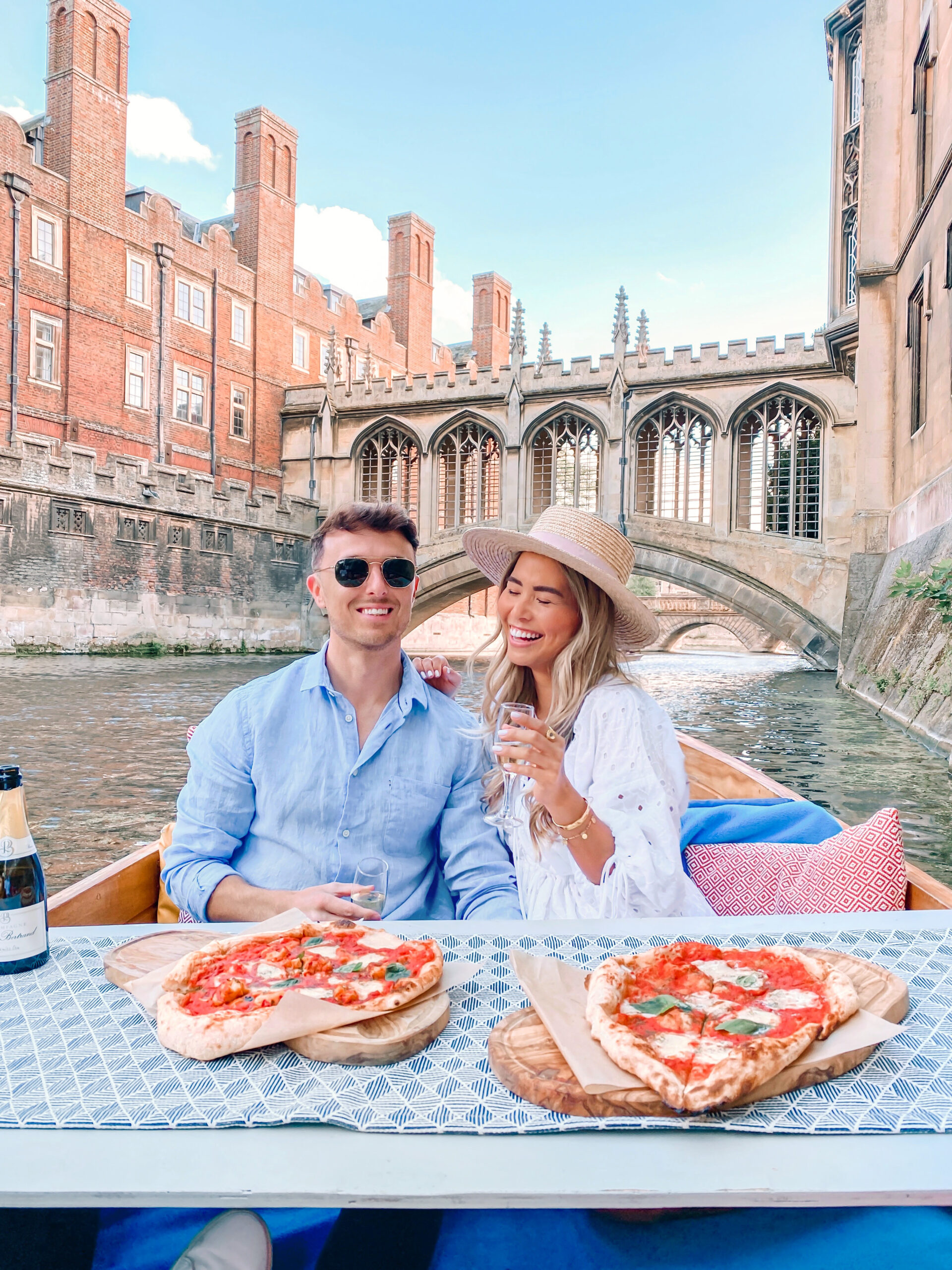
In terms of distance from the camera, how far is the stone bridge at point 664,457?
17.5 meters

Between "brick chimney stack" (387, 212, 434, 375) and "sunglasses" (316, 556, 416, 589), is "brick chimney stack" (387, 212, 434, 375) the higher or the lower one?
the higher one

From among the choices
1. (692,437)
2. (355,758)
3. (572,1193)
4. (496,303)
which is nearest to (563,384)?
(692,437)

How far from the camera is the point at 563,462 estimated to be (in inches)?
821

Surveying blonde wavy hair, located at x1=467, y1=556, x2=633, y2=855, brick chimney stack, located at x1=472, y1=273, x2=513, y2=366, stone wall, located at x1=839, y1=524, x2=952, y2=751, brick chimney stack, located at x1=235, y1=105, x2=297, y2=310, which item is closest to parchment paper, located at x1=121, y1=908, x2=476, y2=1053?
blonde wavy hair, located at x1=467, y1=556, x2=633, y2=855

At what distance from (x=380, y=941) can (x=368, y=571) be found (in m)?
0.94

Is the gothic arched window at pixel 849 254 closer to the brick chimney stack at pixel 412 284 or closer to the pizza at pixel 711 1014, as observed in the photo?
the brick chimney stack at pixel 412 284

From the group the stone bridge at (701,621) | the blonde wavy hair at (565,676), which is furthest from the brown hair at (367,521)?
the stone bridge at (701,621)

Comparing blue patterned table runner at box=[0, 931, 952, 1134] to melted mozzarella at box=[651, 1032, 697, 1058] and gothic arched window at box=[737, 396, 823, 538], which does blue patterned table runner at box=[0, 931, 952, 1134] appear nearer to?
melted mozzarella at box=[651, 1032, 697, 1058]

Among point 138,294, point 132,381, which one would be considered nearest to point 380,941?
point 132,381

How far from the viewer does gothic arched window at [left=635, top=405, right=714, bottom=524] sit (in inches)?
738

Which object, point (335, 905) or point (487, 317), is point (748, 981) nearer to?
point (335, 905)

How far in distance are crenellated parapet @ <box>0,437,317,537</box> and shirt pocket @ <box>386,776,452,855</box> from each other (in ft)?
50.1

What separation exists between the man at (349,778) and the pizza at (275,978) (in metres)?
0.58

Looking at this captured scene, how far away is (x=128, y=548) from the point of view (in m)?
17.3
